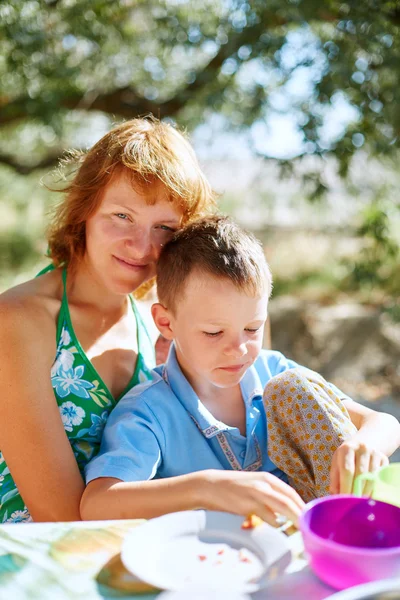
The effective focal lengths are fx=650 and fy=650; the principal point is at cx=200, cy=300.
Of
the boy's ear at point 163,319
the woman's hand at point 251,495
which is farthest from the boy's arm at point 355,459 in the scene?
the boy's ear at point 163,319

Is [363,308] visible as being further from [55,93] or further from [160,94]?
[55,93]

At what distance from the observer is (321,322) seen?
5.57m

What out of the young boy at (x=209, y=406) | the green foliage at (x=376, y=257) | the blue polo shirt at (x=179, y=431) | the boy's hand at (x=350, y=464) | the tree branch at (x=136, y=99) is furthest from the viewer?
the green foliage at (x=376, y=257)

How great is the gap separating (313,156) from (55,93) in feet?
5.33

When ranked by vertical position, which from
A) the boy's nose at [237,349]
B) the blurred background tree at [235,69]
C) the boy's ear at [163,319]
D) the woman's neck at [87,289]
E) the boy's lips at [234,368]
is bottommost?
the boy's lips at [234,368]

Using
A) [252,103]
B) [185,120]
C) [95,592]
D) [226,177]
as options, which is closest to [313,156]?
[252,103]

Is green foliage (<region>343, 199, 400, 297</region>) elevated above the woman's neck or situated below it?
below

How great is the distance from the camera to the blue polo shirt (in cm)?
164

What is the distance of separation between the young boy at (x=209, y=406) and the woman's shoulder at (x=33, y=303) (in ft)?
0.99

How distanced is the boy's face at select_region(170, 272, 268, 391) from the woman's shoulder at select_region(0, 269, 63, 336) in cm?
40


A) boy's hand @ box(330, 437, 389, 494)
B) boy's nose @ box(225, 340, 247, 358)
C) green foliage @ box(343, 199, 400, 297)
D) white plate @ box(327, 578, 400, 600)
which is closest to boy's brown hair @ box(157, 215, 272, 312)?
boy's nose @ box(225, 340, 247, 358)

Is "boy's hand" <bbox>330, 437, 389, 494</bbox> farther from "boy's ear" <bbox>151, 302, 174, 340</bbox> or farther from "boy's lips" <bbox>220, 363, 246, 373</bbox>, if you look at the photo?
"boy's ear" <bbox>151, 302, 174, 340</bbox>

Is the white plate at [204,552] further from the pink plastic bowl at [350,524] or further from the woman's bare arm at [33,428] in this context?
the woman's bare arm at [33,428]

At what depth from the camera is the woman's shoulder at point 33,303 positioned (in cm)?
178
